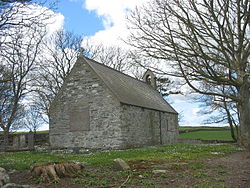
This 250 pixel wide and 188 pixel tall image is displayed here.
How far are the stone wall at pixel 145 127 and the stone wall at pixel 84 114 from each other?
3.38 feet

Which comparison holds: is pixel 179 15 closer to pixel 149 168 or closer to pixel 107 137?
pixel 149 168

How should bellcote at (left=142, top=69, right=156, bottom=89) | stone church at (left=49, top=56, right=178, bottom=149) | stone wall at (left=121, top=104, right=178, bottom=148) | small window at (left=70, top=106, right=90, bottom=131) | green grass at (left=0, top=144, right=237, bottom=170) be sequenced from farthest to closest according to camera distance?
bellcote at (left=142, top=69, right=156, bottom=89)
small window at (left=70, top=106, right=90, bottom=131)
stone wall at (left=121, top=104, right=178, bottom=148)
stone church at (left=49, top=56, right=178, bottom=149)
green grass at (left=0, top=144, right=237, bottom=170)

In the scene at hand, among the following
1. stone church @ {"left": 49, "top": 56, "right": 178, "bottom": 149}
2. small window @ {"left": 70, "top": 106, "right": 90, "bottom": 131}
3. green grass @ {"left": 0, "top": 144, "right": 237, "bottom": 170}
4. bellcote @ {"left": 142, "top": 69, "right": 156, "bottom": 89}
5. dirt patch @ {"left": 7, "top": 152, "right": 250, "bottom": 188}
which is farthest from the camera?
bellcote @ {"left": 142, "top": 69, "right": 156, "bottom": 89}

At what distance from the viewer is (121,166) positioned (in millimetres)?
9719

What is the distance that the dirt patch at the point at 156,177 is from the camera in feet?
24.9

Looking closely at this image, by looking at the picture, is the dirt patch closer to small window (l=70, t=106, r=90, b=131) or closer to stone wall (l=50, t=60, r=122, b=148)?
stone wall (l=50, t=60, r=122, b=148)

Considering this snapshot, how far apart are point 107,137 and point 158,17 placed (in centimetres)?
1003

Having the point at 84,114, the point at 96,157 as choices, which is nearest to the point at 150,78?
the point at 84,114

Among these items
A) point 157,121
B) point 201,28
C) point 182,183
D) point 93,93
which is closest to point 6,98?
point 93,93

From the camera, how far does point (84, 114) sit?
22141 millimetres

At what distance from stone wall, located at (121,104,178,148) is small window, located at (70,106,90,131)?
3.19m

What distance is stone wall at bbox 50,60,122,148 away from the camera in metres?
21.0

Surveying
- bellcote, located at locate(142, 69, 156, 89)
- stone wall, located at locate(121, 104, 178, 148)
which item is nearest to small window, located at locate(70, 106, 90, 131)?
stone wall, located at locate(121, 104, 178, 148)

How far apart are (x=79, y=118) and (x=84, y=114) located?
57 centimetres
